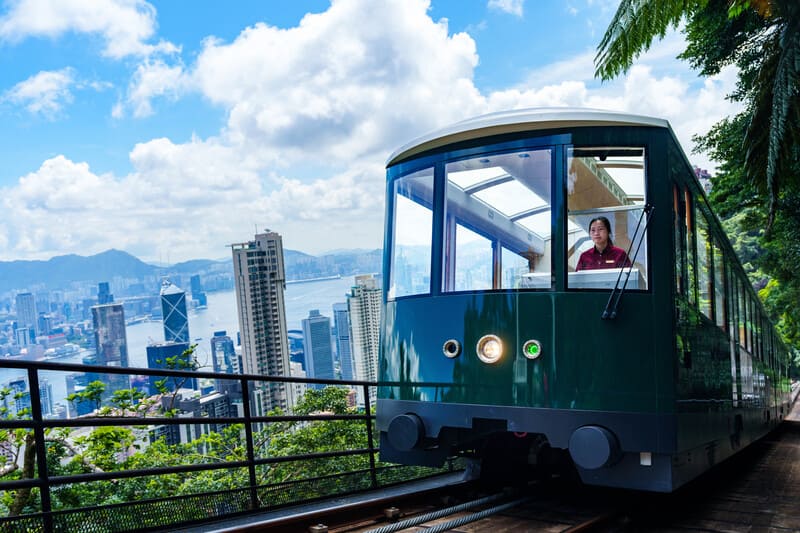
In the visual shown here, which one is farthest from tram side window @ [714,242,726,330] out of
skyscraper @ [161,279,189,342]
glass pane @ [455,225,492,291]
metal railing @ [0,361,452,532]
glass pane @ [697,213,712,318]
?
skyscraper @ [161,279,189,342]

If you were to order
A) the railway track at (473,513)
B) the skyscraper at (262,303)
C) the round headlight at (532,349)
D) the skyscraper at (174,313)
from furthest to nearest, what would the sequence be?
the skyscraper at (174,313), the skyscraper at (262,303), the round headlight at (532,349), the railway track at (473,513)

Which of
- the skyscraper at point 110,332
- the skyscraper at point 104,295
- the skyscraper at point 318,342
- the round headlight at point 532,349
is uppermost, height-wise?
the round headlight at point 532,349

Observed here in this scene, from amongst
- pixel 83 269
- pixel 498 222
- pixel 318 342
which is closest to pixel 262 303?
pixel 318 342

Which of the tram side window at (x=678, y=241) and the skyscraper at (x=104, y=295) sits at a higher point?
the tram side window at (x=678, y=241)

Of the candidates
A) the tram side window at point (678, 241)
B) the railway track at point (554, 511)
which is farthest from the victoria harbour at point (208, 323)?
the tram side window at point (678, 241)

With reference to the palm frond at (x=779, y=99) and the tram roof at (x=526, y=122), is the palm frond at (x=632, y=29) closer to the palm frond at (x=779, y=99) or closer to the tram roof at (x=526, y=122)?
the palm frond at (x=779, y=99)

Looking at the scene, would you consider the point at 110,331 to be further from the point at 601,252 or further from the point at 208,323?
the point at 601,252

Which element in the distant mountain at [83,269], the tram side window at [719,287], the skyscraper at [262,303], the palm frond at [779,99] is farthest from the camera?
the distant mountain at [83,269]

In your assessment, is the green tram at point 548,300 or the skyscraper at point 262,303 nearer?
the green tram at point 548,300
